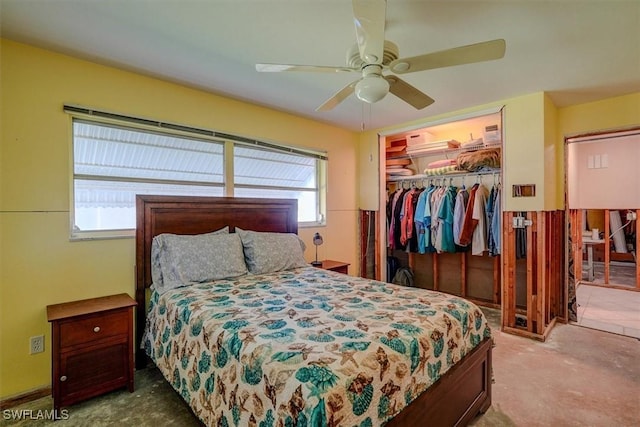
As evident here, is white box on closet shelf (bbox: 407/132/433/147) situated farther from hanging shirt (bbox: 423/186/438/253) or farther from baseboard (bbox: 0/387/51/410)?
A: baseboard (bbox: 0/387/51/410)

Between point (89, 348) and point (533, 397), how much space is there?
303cm

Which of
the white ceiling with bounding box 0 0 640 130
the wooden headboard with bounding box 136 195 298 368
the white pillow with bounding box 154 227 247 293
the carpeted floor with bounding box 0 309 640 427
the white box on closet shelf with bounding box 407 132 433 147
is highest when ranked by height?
the white ceiling with bounding box 0 0 640 130

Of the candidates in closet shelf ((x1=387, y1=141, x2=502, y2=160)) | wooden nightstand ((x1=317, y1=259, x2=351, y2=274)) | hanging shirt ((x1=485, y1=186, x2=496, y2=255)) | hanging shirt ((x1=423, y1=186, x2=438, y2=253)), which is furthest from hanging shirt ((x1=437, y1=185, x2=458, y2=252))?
wooden nightstand ((x1=317, y1=259, x2=351, y2=274))

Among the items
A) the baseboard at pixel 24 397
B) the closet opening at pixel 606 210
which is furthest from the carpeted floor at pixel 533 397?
the closet opening at pixel 606 210

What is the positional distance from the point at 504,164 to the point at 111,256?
385cm

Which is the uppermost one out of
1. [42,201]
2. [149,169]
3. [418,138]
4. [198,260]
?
[418,138]

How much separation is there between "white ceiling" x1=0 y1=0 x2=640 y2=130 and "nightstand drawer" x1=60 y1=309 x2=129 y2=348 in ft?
6.19

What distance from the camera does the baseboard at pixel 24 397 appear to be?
2.07 m

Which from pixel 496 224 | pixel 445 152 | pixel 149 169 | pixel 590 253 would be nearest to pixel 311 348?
pixel 149 169

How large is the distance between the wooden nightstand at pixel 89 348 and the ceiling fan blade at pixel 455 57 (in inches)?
94.8

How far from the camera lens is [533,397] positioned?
2145 millimetres

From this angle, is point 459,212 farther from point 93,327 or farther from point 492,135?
point 93,327

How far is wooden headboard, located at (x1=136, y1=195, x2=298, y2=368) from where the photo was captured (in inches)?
102

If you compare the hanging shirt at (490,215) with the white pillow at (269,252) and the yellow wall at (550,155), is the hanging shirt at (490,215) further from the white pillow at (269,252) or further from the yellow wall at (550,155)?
the white pillow at (269,252)
